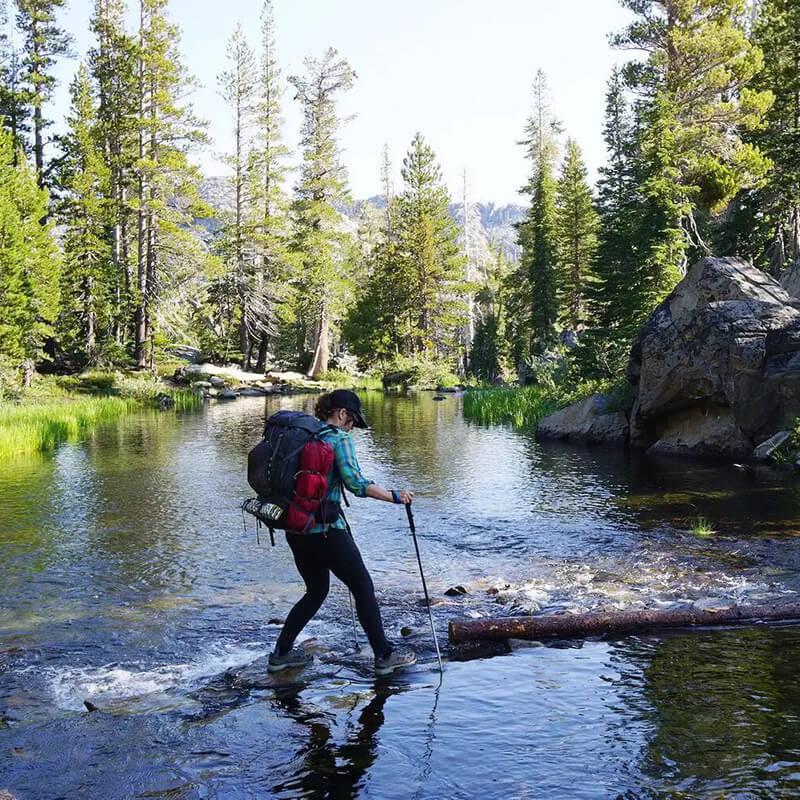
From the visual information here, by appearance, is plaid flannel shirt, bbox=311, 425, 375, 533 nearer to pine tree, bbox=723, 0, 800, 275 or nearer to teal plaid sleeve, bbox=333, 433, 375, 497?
teal plaid sleeve, bbox=333, 433, 375, 497

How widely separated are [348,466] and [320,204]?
5141 cm

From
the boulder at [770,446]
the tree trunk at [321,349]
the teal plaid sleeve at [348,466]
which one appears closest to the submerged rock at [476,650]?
the teal plaid sleeve at [348,466]

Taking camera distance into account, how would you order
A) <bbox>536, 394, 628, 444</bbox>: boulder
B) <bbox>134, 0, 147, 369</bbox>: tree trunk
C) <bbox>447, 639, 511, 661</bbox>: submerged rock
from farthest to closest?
<bbox>134, 0, 147, 369</bbox>: tree trunk < <bbox>536, 394, 628, 444</bbox>: boulder < <bbox>447, 639, 511, 661</bbox>: submerged rock

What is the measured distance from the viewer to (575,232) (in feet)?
173

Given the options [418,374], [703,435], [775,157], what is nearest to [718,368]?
[703,435]

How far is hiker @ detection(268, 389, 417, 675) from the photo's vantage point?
6.08 meters

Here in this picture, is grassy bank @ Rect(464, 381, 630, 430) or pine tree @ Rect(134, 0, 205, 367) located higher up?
pine tree @ Rect(134, 0, 205, 367)

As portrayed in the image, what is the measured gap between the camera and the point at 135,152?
43562 millimetres

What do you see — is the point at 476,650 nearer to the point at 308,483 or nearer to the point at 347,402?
the point at 308,483

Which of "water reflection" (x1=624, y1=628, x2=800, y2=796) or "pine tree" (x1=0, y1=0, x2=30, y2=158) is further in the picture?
"pine tree" (x1=0, y1=0, x2=30, y2=158)

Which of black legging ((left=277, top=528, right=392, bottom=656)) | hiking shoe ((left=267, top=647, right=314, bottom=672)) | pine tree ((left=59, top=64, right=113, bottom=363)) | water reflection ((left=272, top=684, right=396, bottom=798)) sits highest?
pine tree ((left=59, top=64, right=113, bottom=363))

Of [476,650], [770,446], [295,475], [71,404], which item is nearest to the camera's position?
[295,475]

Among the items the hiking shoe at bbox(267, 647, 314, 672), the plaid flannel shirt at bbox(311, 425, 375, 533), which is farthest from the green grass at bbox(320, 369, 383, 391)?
the plaid flannel shirt at bbox(311, 425, 375, 533)

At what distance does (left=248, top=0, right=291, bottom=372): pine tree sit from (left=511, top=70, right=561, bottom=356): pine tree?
15962mm
